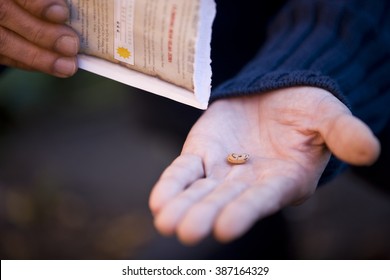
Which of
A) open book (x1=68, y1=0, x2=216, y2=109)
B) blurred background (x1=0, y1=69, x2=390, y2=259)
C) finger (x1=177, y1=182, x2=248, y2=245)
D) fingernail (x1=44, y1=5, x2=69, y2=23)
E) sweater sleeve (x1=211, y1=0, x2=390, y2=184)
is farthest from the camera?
blurred background (x1=0, y1=69, x2=390, y2=259)

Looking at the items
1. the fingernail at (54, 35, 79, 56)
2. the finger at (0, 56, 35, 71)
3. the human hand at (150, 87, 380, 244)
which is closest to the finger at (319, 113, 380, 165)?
the human hand at (150, 87, 380, 244)

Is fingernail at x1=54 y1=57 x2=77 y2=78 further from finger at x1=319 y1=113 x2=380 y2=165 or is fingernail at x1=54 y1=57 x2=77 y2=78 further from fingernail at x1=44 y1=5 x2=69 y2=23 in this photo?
finger at x1=319 y1=113 x2=380 y2=165

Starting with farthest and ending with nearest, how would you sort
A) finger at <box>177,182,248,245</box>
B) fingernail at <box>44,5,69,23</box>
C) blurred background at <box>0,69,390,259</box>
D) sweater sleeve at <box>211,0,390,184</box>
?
blurred background at <box>0,69,390,259</box> < sweater sleeve at <box>211,0,390,184</box> < fingernail at <box>44,5,69,23</box> < finger at <box>177,182,248,245</box>

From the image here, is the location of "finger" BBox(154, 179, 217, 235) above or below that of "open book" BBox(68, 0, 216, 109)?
below

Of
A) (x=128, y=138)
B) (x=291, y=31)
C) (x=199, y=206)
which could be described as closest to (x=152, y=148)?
(x=128, y=138)

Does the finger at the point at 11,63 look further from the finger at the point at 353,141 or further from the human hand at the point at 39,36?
the finger at the point at 353,141

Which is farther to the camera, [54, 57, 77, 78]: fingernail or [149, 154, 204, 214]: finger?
[54, 57, 77, 78]: fingernail

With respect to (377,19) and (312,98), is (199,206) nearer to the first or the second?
(312,98)

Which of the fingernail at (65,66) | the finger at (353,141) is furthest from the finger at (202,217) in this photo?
the fingernail at (65,66)

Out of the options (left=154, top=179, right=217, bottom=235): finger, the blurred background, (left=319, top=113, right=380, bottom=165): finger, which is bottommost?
the blurred background
